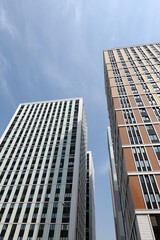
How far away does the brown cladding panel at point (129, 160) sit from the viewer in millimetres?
26369

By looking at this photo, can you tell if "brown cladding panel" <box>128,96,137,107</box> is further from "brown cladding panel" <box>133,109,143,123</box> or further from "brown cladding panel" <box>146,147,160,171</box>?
"brown cladding panel" <box>146,147,160,171</box>

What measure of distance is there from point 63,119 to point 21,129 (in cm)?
1893

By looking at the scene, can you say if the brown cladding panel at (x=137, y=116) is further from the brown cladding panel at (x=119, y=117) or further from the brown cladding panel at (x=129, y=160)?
the brown cladding panel at (x=129, y=160)

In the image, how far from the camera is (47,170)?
48812mm

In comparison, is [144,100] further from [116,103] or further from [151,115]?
[116,103]

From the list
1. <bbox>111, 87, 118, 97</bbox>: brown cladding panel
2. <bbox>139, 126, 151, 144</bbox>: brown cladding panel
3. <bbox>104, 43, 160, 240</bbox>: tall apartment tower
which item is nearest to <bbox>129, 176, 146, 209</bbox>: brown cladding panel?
<bbox>104, 43, 160, 240</bbox>: tall apartment tower

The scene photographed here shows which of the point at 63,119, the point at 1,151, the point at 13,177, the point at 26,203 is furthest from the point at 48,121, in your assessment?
the point at 26,203

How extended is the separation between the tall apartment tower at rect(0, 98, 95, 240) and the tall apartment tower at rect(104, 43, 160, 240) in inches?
478

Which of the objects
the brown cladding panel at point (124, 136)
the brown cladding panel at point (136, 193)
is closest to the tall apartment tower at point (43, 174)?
the brown cladding panel at point (136, 193)

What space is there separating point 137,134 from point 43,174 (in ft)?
106

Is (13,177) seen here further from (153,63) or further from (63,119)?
(153,63)

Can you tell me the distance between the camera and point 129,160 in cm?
2778

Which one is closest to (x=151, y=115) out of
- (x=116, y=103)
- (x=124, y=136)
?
(x=124, y=136)

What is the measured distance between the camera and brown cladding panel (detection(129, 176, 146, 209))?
21.7 metres
